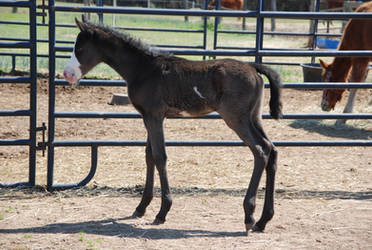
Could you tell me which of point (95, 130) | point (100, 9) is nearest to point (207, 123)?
point (95, 130)

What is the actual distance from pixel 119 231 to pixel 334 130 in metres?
4.96

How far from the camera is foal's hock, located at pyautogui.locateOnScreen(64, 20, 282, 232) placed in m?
3.96

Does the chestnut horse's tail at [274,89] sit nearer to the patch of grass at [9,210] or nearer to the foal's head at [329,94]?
the patch of grass at [9,210]

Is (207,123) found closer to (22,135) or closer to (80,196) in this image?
(22,135)

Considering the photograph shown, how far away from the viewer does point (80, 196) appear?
4.78m

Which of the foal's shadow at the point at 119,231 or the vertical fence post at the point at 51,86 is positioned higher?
the vertical fence post at the point at 51,86

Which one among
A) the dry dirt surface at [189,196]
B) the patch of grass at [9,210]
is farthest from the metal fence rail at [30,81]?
the patch of grass at [9,210]

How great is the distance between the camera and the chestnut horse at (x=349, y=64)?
26.0 ft

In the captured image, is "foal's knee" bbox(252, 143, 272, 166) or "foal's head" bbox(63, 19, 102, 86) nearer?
"foal's knee" bbox(252, 143, 272, 166)

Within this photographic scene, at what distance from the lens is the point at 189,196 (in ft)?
15.8

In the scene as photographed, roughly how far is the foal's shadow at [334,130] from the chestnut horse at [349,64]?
12.1 inches

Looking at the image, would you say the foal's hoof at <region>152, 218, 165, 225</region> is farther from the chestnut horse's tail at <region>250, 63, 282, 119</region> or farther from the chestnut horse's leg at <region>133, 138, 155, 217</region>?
the chestnut horse's tail at <region>250, 63, 282, 119</region>

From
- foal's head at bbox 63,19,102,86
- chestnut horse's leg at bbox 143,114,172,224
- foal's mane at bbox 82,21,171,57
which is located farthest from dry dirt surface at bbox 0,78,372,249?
foal's mane at bbox 82,21,171,57

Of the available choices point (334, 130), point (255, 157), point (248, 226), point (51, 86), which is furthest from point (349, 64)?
point (51, 86)
